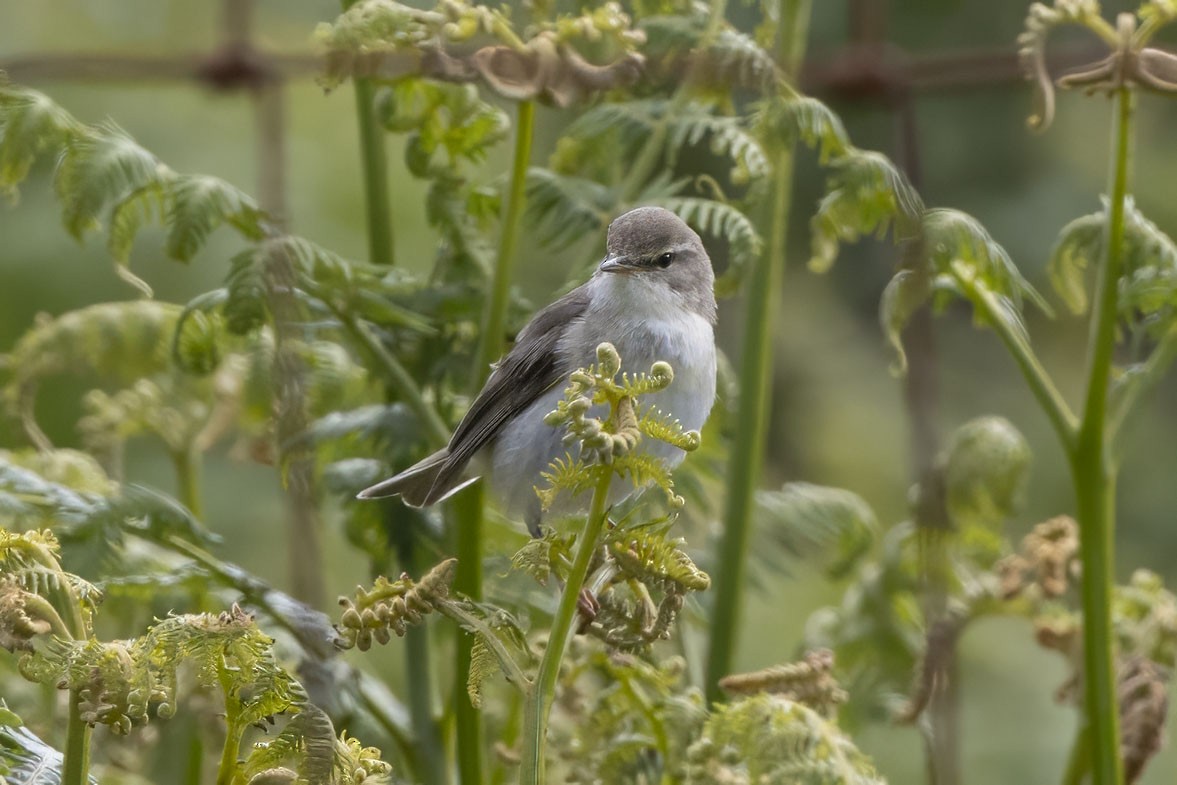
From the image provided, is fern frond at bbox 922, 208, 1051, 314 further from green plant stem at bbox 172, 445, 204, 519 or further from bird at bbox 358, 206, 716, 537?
green plant stem at bbox 172, 445, 204, 519

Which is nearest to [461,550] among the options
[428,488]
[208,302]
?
[428,488]

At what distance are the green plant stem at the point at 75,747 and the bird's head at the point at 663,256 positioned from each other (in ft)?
3.59

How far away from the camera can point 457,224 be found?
6.86 ft

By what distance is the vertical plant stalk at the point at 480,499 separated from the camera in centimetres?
178

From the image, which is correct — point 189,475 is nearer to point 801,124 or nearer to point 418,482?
point 418,482

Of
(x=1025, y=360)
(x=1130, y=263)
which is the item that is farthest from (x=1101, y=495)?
(x=1130, y=263)

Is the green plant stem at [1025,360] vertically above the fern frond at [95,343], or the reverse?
the green plant stem at [1025,360]

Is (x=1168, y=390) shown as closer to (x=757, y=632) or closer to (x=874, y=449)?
(x=874, y=449)

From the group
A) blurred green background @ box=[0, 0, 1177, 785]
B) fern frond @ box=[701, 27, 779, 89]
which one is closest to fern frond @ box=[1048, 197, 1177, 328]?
fern frond @ box=[701, 27, 779, 89]

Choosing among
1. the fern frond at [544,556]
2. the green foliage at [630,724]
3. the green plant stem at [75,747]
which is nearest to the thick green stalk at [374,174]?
the green foliage at [630,724]

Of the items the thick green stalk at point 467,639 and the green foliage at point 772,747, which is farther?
the thick green stalk at point 467,639

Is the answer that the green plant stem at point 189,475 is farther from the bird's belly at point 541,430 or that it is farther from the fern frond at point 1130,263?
Result: the fern frond at point 1130,263

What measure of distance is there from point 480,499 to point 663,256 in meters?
0.60

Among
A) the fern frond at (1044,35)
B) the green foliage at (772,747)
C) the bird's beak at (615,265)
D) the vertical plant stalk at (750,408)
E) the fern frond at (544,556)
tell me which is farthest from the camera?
the bird's beak at (615,265)
